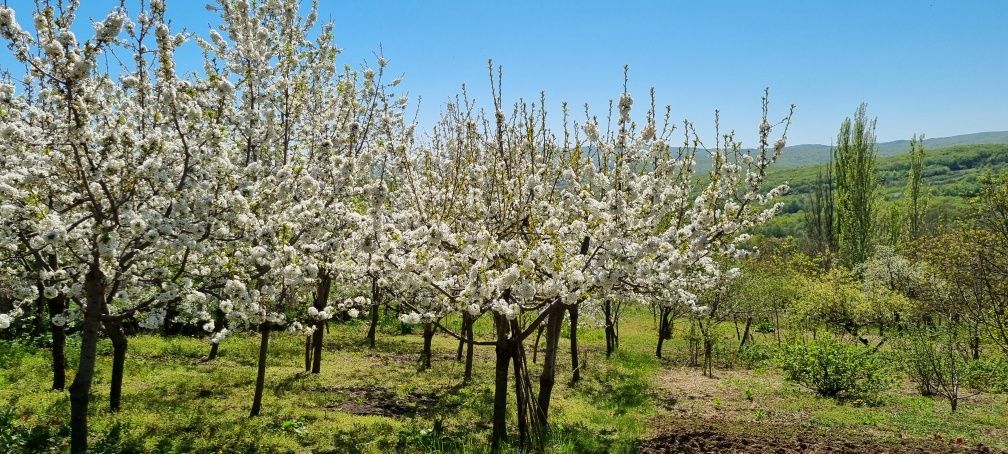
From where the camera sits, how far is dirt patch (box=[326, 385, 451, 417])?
525 inches

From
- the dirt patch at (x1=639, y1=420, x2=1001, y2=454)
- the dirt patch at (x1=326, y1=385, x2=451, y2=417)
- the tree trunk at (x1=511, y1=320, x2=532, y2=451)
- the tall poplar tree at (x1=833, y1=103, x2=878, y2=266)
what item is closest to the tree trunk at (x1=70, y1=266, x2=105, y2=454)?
the dirt patch at (x1=326, y1=385, x2=451, y2=417)

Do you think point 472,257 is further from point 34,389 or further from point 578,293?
point 34,389

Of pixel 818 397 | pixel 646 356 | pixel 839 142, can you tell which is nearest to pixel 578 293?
pixel 818 397

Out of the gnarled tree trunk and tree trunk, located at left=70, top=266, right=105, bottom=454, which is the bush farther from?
tree trunk, located at left=70, top=266, right=105, bottom=454

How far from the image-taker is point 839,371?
1727cm

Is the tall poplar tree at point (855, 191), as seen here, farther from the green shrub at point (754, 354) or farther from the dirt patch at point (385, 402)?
the dirt patch at point (385, 402)

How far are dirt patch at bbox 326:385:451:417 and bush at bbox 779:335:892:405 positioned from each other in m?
11.3

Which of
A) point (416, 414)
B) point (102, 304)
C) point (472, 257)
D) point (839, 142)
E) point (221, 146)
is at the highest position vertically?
point (839, 142)

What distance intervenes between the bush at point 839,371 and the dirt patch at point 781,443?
589cm

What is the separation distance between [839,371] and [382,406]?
1326 centimetres

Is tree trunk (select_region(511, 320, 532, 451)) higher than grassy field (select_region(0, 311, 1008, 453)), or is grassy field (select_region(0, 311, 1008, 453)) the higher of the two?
tree trunk (select_region(511, 320, 532, 451))

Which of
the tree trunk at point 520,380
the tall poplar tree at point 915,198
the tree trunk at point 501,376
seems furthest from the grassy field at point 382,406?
the tall poplar tree at point 915,198

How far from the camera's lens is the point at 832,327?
25906 mm

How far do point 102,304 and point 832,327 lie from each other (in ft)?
88.8
